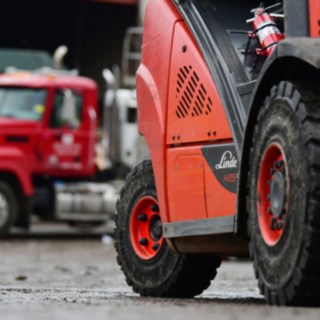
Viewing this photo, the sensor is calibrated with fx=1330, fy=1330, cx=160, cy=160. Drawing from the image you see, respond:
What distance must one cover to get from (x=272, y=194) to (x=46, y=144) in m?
15.8

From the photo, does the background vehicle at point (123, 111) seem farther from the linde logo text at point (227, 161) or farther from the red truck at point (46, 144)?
the linde logo text at point (227, 161)

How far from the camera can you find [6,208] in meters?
21.2

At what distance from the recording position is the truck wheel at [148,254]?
26.3 ft

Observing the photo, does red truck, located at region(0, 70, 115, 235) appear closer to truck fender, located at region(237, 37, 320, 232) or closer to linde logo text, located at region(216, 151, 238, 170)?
linde logo text, located at region(216, 151, 238, 170)

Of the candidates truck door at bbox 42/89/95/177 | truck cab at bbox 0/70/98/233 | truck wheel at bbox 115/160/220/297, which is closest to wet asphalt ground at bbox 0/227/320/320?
truck wheel at bbox 115/160/220/297

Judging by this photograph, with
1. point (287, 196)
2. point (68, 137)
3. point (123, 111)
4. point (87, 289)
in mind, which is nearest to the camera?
point (287, 196)

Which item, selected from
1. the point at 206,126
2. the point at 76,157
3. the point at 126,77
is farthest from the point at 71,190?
the point at 206,126

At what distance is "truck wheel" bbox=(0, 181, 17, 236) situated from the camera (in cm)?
2111

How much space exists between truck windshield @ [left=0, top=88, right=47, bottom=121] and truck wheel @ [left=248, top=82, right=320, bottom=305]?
1586 centimetres

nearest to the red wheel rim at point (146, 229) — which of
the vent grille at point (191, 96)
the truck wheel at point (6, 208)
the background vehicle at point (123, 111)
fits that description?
the vent grille at point (191, 96)

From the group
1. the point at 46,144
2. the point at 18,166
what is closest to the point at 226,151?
the point at 46,144

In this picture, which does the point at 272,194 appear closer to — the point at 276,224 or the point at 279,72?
the point at 276,224

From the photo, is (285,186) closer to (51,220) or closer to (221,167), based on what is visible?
(221,167)

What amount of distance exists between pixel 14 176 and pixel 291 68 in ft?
53.1
